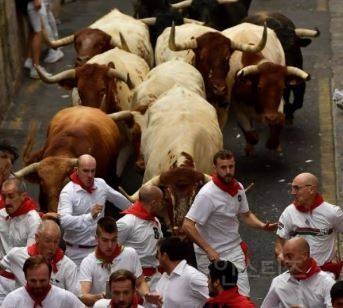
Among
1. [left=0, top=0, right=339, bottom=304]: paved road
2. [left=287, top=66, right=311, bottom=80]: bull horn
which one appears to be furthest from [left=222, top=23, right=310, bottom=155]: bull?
[left=0, top=0, right=339, bottom=304]: paved road

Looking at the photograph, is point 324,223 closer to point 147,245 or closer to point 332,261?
point 332,261

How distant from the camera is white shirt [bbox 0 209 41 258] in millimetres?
12969

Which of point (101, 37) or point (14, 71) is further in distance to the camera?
point (14, 71)

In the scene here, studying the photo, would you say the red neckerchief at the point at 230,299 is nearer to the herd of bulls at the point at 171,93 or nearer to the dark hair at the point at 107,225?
the dark hair at the point at 107,225

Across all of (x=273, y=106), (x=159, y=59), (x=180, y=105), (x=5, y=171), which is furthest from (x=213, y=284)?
(x=159, y=59)

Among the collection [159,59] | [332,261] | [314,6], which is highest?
[332,261]

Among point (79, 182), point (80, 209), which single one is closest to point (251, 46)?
point (79, 182)

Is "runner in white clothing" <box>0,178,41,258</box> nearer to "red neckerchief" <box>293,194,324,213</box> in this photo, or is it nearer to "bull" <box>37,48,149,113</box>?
"red neckerchief" <box>293,194,324,213</box>

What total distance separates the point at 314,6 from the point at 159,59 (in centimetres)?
764

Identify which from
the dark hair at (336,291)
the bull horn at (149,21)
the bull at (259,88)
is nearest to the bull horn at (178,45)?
the bull at (259,88)

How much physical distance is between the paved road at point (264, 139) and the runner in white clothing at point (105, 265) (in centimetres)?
267

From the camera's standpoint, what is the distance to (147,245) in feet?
43.3

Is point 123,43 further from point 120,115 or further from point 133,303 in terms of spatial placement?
point 133,303

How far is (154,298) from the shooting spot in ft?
37.8
